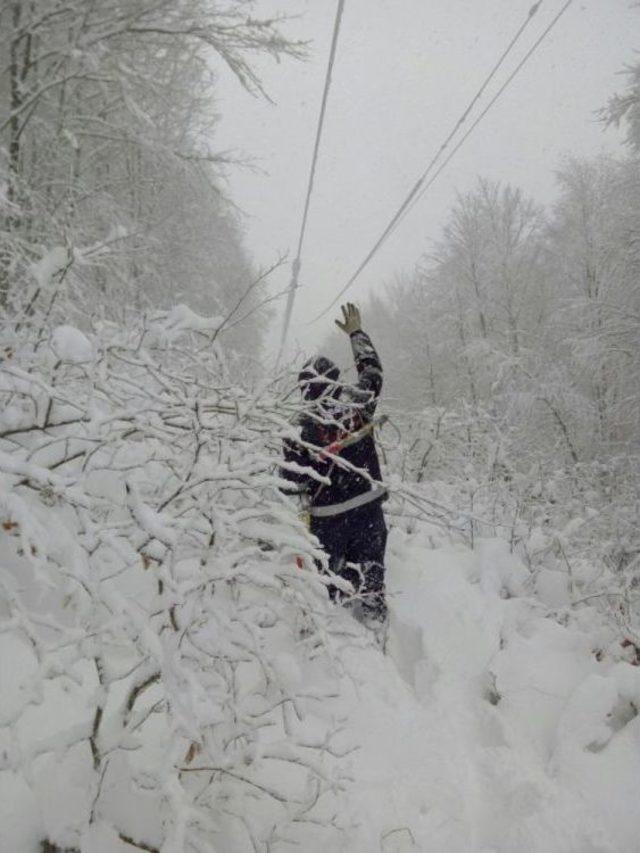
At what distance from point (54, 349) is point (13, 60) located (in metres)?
5.42

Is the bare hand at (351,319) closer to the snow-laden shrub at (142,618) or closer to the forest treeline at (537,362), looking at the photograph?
the forest treeline at (537,362)

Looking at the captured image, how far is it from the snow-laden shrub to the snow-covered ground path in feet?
0.80

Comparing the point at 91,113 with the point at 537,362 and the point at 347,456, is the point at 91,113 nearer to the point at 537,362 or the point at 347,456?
the point at 347,456

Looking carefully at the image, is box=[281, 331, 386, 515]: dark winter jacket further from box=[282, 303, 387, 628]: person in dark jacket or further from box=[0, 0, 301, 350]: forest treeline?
box=[0, 0, 301, 350]: forest treeline

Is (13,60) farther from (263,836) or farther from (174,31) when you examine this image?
(263,836)

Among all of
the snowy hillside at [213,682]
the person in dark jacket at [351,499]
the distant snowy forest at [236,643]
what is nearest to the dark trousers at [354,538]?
the person in dark jacket at [351,499]

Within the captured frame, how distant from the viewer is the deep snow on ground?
1536 mm

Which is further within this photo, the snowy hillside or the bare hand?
the bare hand

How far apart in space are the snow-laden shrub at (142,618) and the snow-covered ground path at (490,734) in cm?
24

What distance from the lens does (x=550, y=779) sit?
1.78m

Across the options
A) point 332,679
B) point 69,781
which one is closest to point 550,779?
point 332,679

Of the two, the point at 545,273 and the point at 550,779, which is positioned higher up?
the point at 545,273

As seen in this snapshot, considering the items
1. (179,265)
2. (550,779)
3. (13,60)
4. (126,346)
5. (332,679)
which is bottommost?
(550,779)

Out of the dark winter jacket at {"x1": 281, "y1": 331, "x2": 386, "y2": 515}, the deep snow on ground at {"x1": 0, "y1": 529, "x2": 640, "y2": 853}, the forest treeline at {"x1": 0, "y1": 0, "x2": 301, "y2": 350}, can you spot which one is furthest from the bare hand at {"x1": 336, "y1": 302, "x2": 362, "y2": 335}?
the deep snow on ground at {"x1": 0, "y1": 529, "x2": 640, "y2": 853}
